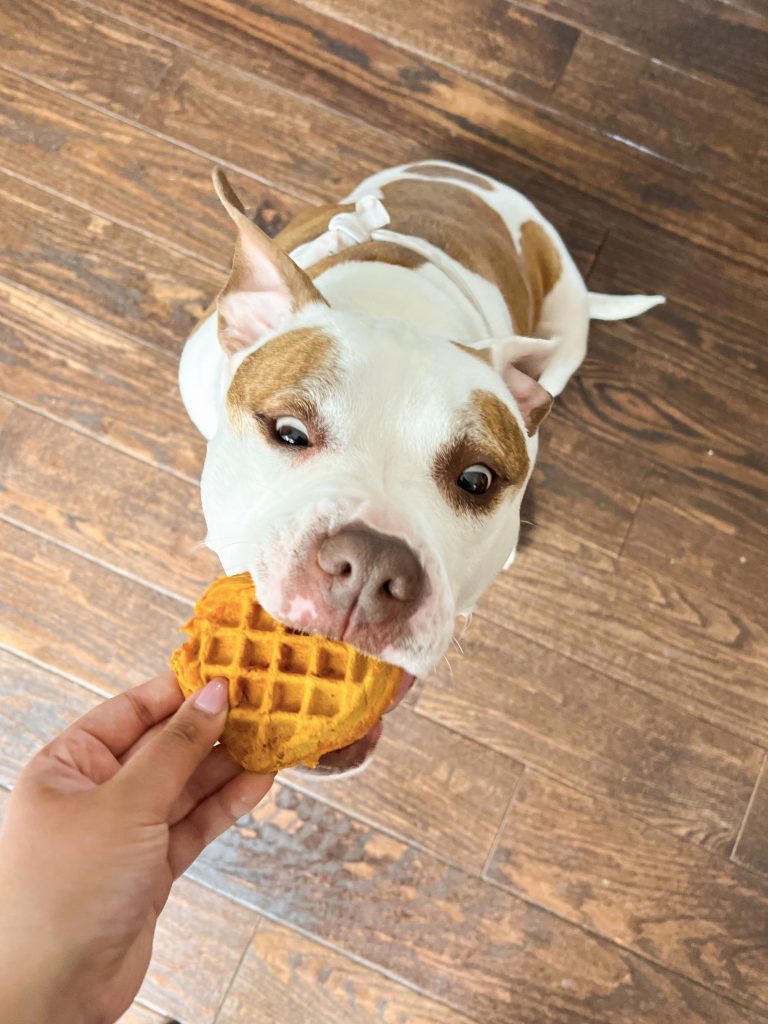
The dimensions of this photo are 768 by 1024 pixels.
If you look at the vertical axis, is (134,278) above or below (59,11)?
below

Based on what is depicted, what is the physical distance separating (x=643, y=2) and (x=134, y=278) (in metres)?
2.18

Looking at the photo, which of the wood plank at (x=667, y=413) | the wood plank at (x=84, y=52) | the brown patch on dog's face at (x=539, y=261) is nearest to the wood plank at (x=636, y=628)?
the wood plank at (x=667, y=413)

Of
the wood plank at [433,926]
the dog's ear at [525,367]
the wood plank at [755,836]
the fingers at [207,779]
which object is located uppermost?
the dog's ear at [525,367]

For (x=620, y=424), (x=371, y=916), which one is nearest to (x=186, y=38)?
(x=620, y=424)

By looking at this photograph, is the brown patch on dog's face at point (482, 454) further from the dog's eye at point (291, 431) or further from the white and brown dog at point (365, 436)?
the dog's eye at point (291, 431)

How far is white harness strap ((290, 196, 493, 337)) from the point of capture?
211 cm

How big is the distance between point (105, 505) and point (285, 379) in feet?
4.49

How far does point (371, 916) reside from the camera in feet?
8.32

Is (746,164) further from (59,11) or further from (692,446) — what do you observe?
(59,11)

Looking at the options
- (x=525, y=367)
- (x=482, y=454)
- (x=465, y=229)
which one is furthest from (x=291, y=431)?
(x=465, y=229)

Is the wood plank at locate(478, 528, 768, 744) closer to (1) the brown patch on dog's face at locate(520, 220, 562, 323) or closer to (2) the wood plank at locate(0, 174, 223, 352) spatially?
(1) the brown patch on dog's face at locate(520, 220, 562, 323)

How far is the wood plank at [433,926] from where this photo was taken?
8.24 ft

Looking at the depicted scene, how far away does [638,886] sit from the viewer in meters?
2.58

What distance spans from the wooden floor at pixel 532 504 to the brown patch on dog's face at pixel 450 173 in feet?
1.54
